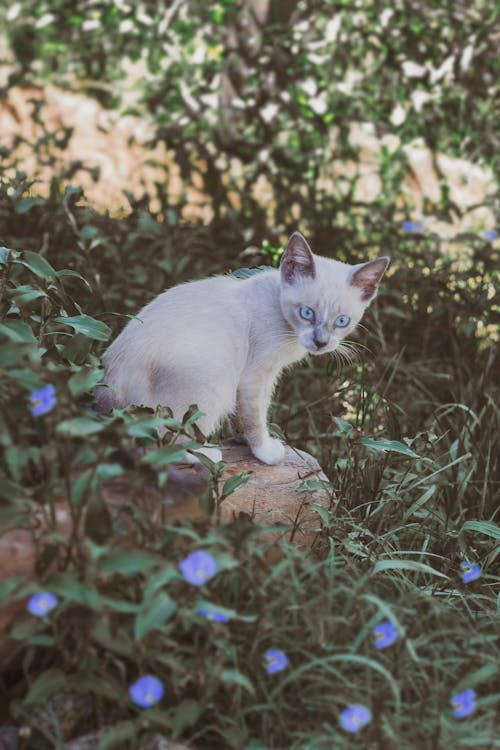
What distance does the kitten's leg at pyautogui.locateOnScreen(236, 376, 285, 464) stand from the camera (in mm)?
3006

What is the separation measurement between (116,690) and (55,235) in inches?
120

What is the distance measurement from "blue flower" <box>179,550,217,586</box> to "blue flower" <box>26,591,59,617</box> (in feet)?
0.87

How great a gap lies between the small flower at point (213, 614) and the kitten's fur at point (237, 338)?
0.90 m

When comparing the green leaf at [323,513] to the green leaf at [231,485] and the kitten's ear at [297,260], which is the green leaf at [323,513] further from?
the kitten's ear at [297,260]

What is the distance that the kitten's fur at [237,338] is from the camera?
2711mm

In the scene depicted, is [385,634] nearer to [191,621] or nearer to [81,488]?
[191,621]

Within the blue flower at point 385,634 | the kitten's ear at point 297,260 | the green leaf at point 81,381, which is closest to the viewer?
the blue flower at point 385,634

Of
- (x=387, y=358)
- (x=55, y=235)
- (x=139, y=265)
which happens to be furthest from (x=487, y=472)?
(x=55, y=235)

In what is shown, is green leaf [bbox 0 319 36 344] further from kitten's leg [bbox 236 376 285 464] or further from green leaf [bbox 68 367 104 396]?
kitten's leg [bbox 236 376 285 464]

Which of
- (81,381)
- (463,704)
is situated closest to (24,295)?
(81,381)

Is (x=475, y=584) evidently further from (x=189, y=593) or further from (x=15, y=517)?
(x=15, y=517)

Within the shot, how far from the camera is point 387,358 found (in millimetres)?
4039

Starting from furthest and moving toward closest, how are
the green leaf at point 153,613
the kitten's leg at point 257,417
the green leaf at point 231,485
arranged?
the kitten's leg at point 257,417 → the green leaf at point 231,485 → the green leaf at point 153,613

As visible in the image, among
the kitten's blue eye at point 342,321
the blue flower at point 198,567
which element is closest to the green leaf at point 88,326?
the kitten's blue eye at point 342,321
